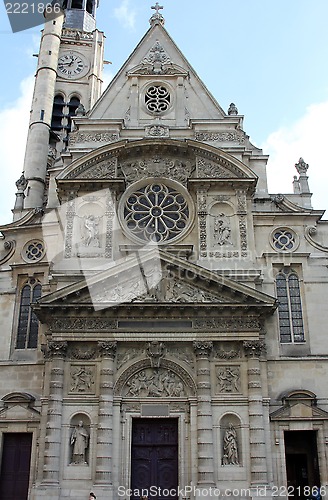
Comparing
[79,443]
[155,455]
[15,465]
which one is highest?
[79,443]

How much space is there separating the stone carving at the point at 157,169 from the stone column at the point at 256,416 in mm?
7162

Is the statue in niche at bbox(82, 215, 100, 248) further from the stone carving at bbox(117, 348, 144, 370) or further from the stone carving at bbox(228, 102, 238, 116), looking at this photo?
the stone carving at bbox(228, 102, 238, 116)

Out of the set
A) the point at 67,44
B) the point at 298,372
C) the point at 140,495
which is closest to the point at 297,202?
the point at 298,372

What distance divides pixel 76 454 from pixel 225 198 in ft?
33.8

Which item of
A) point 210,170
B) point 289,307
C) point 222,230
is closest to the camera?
point 289,307

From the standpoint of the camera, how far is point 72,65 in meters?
34.1

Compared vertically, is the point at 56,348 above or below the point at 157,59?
below

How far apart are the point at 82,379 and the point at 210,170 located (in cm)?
900

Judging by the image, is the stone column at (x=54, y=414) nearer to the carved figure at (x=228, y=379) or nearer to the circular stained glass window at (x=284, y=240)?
the carved figure at (x=228, y=379)

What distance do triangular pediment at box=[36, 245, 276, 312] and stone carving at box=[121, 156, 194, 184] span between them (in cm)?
383

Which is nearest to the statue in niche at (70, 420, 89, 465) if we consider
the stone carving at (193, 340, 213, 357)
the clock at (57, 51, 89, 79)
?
the stone carving at (193, 340, 213, 357)

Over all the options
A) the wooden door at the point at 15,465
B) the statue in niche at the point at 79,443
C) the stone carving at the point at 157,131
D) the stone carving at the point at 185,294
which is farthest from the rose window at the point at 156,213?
the wooden door at the point at 15,465

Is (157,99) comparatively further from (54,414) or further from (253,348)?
(54,414)

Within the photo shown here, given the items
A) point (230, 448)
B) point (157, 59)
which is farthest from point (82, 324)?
point (157, 59)
